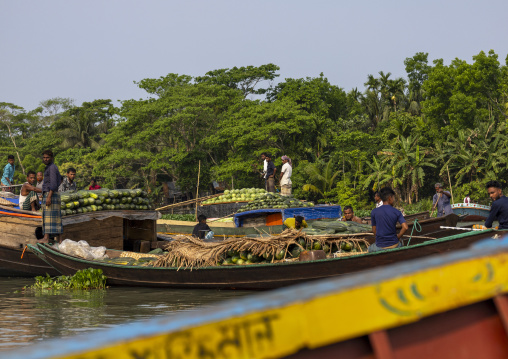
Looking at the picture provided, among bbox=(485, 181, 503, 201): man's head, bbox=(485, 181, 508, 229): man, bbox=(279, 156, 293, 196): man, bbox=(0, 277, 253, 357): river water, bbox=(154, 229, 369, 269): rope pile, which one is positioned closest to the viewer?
bbox=(0, 277, 253, 357): river water

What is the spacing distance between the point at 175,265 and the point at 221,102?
29640mm

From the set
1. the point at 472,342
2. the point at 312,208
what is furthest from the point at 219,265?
the point at 472,342

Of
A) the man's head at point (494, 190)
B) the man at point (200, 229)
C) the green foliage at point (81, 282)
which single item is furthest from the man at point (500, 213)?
the green foliage at point (81, 282)

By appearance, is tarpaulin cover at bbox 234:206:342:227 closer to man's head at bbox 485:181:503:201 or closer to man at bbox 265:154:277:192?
man at bbox 265:154:277:192

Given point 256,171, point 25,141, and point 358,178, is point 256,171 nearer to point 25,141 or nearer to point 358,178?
point 358,178

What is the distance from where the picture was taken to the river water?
21.0 feet

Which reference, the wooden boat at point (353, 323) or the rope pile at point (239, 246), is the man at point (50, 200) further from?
the wooden boat at point (353, 323)

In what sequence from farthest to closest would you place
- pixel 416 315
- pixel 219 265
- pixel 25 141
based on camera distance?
pixel 25 141 → pixel 219 265 → pixel 416 315

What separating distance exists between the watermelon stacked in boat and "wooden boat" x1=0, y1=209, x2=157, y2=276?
13 centimetres

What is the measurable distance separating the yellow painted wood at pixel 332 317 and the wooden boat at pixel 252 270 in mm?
6614

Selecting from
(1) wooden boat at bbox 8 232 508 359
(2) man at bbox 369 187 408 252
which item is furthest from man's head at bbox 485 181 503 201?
(1) wooden boat at bbox 8 232 508 359

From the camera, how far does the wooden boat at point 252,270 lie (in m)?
7.85

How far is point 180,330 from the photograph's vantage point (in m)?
1.17

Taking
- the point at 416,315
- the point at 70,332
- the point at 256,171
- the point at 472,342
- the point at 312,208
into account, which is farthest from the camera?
the point at 256,171
